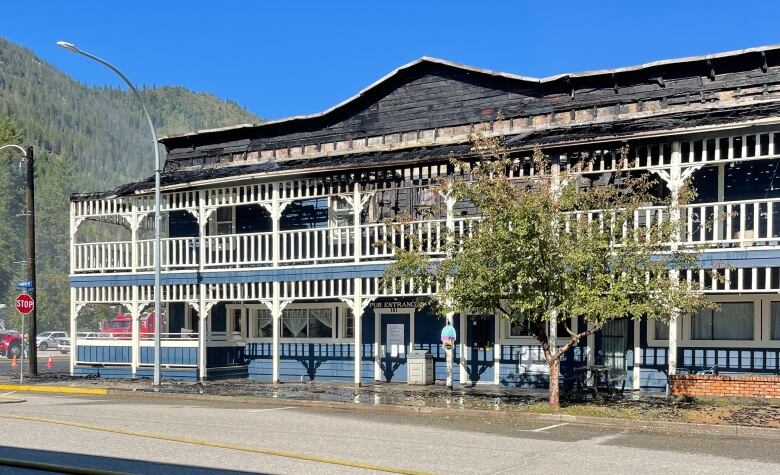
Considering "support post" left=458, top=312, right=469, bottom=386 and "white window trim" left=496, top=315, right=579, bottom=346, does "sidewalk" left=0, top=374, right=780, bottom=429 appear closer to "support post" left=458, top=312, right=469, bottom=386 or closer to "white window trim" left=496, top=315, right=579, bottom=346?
"support post" left=458, top=312, right=469, bottom=386

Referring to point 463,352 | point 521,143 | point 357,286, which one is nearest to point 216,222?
point 357,286

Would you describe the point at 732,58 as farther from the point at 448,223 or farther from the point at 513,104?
the point at 448,223

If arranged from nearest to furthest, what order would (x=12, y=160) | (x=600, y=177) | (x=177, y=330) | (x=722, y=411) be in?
1. (x=722, y=411)
2. (x=600, y=177)
3. (x=177, y=330)
4. (x=12, y=160)

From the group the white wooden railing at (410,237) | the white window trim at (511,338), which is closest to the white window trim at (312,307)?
the white wooden railing at (410,237)

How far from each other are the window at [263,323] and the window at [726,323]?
13308 millimetres

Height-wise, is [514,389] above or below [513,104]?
below

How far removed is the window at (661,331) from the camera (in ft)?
75.1

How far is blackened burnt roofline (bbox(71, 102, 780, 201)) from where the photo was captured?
20.1 metres

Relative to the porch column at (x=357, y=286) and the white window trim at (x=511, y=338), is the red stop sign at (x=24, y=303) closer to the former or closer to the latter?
the porch column at (x=357, y=286)

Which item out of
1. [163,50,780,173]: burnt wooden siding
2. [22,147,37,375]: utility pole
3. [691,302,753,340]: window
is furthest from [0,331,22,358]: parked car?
[691,302,753,340]: window

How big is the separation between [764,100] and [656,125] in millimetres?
3912

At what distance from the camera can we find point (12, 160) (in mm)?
107812

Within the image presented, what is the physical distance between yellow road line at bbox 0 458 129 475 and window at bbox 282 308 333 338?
17620 millimetres

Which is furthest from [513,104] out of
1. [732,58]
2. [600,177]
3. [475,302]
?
[475,302]
